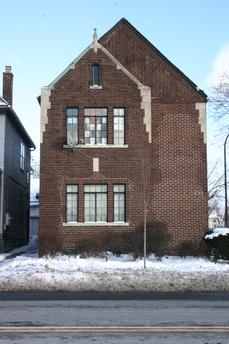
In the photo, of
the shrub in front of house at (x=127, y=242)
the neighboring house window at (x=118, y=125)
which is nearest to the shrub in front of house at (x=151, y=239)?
the shrub in front of house at (x=127, y=242)

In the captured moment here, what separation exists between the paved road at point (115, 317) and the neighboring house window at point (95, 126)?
1106 centimetres

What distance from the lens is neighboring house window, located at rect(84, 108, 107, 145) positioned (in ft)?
77.4

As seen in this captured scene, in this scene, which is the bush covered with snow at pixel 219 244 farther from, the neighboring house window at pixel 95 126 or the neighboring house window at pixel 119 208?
the neighboring house window at pixel 95 126

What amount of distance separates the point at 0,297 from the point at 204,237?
12.0 metres

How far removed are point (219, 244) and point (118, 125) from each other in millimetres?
6792

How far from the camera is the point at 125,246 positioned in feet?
75.2

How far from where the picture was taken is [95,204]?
23.3m

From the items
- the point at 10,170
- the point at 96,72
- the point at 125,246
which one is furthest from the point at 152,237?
the point at 10,170

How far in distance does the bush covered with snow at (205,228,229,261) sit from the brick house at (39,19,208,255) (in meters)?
1.95

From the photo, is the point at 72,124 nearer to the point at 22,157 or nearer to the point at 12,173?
the point at 12,173

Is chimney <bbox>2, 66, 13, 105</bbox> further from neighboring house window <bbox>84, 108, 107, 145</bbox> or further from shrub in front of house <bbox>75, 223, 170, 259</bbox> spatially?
shrub in front of house <bbox>75, 223, 170, 259</bbox>

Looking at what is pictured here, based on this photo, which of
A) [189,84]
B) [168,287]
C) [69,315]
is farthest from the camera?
[189,84]

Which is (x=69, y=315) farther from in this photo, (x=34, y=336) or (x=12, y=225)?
(x=12, y=225)

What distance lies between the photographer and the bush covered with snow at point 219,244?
20875 millimetres
